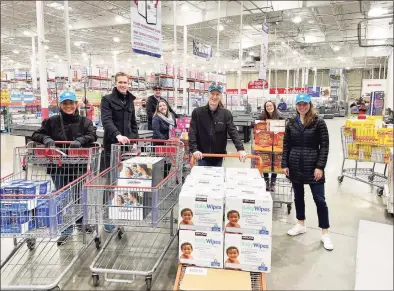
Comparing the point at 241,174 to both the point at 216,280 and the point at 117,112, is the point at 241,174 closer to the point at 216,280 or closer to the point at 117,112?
the point at 216,280

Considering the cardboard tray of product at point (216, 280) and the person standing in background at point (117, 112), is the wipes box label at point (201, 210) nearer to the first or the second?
the cardboard tray of product at point (216, 280)

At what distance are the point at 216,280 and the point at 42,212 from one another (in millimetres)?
1445

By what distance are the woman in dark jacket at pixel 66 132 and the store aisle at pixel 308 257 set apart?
1.31ft

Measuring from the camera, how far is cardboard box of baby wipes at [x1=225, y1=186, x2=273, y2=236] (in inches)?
96.7

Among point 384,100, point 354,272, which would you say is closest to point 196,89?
point 354,272

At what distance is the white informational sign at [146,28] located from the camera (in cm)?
535

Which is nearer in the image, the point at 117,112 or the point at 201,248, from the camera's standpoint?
the point at 201,248

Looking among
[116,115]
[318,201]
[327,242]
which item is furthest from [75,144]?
[327,242]

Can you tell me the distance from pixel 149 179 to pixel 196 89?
10214mm

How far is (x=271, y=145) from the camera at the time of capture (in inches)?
188

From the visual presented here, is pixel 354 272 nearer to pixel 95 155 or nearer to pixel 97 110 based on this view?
pixel 95 155

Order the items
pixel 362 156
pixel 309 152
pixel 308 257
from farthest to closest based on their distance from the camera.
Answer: pixel 362 156 < pixel 309 152 < pixel 308 257

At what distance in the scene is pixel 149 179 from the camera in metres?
2.74

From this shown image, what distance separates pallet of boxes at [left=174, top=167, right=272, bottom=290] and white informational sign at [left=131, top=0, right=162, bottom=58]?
3.59 m
